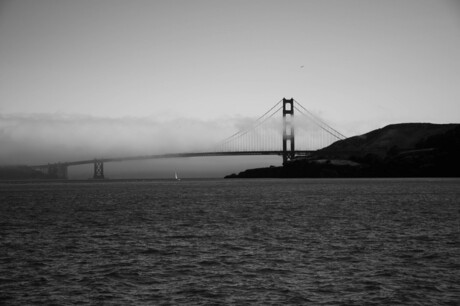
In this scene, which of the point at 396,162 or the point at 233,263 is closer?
the point at 233,263

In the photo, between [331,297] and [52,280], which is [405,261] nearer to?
[331,297]

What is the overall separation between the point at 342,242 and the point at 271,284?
10.4 m

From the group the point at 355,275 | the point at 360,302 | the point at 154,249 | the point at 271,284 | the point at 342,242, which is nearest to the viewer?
the point at 360,302

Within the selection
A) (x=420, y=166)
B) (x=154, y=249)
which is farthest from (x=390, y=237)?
(x=420, y=166)

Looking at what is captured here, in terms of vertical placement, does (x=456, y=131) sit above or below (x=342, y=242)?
above

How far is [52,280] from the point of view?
17719mm

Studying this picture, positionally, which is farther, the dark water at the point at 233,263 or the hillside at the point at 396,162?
the hillside at the point at 396,162

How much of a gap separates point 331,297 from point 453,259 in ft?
27.8

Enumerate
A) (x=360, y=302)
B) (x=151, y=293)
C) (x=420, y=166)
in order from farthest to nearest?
(x=420, y=166)
(x=151, y=293)
(x=360, y=302)

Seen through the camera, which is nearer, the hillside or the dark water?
the dark water

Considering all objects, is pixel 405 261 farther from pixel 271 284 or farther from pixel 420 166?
pixel 420 166

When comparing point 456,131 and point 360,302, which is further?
point 456,131

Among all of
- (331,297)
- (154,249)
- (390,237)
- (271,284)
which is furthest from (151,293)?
(390,237)

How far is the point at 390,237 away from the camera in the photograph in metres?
28.1
